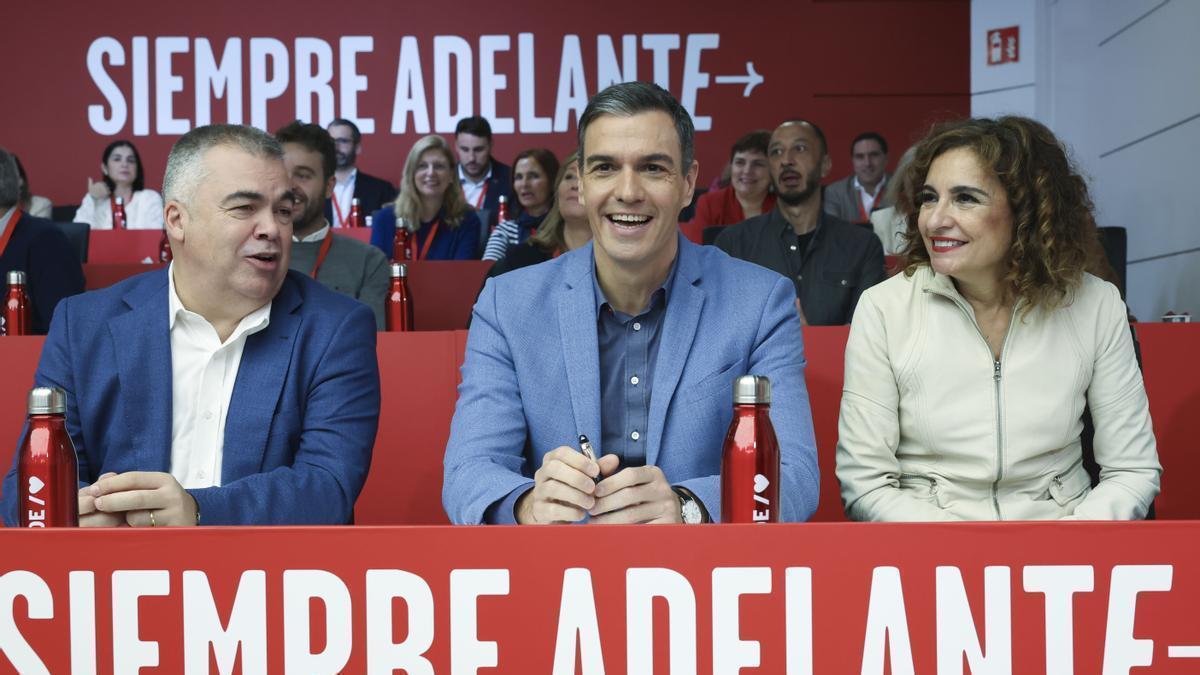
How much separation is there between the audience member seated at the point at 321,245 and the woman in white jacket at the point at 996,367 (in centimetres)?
191

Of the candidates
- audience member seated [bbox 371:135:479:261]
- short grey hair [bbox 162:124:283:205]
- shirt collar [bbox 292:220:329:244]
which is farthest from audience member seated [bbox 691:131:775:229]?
short grey hair [bbox 162:124:283:205]

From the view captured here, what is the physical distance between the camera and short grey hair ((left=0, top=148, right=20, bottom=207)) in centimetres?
380

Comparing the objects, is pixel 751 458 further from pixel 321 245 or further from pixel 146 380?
pixel 321 245

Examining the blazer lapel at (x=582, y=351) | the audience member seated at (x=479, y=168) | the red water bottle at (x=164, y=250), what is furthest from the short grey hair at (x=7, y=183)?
the audience member seated at (x=479, y=168)

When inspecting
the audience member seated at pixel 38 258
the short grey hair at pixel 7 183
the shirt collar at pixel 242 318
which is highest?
the short grey hair at pixel 7 183

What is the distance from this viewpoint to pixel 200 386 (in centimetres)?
196

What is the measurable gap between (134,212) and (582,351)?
642cm

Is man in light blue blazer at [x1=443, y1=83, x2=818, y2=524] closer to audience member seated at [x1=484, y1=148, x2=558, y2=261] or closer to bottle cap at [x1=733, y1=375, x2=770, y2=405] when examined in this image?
bottle cap at [x1=733, y1=375, x2=770, y2=405]

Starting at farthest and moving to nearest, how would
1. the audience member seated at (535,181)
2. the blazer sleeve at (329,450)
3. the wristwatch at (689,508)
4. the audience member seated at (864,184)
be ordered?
the audience member seated at (864,184) < the audience member seated at (535,181) < the blazer sleeve at (329,450) < the wristwatch at (689,508)

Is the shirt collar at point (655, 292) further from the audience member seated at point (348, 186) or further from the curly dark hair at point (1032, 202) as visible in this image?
the audience member seated at point (348, 186)

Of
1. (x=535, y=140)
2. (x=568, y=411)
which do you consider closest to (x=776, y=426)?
(x=568, y=411)

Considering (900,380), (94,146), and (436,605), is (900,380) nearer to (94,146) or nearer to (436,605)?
(436,605)

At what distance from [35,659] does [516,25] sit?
8.22 metres

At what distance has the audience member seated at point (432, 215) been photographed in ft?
17.2
